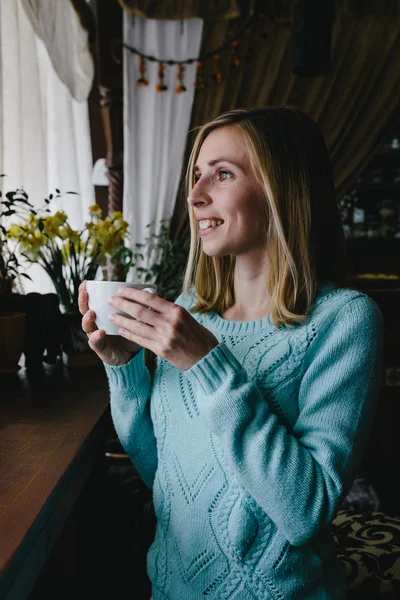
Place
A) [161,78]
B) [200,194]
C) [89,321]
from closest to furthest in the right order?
[89,321], [200,194], [161,78]

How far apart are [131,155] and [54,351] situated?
2239 millimetres

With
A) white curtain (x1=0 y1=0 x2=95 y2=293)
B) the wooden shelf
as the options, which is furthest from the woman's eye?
the wooden shelf

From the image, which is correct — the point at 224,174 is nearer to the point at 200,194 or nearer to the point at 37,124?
the point at 200,194

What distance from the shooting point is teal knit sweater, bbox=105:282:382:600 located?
0.88 meters

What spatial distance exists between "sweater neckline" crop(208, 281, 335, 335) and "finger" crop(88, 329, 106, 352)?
26 centimetres

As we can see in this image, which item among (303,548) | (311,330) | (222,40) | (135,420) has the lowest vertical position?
(303,548)

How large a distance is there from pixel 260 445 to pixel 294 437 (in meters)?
0.09

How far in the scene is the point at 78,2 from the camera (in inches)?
129

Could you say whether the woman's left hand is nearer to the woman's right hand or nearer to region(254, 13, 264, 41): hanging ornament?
the woman's right hand

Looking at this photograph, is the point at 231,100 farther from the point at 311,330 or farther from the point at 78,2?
the point at 311,330

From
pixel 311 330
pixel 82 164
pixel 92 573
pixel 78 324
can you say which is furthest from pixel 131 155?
pixel 311 330

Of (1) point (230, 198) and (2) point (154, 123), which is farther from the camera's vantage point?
(2) point (154, 123)

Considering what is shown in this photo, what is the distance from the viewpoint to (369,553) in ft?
4.25

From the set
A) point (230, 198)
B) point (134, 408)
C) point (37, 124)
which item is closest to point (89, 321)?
point (134, 408)
